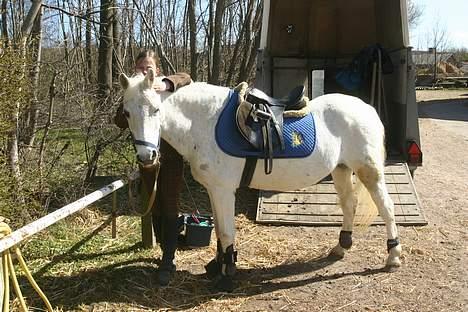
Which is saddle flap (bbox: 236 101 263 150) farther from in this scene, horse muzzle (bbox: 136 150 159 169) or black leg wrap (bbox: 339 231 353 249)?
black leg wrap (bbox: 339 231 353 249)

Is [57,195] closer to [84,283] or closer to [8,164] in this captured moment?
[8,164]

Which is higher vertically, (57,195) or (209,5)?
(209,5)

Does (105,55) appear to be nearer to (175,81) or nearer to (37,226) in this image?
(175,81)

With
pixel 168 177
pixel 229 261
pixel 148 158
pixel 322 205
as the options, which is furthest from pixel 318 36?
pixel 148 158

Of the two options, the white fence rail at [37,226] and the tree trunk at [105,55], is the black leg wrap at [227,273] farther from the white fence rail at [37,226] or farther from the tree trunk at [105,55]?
the tree trunk at [105,55]

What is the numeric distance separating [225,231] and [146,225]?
1.10 m

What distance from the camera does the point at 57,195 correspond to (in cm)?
546

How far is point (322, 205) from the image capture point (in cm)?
567

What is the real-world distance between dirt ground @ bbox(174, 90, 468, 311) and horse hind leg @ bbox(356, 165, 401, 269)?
0.43 ft

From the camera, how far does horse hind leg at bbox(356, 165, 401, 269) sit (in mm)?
4164

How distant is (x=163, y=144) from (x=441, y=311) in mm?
2409

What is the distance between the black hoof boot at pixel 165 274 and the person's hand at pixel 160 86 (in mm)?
1442

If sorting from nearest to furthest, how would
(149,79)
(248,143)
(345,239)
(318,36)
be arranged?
1. (149,79)
2. (248,143)
3. (345,239)
4. (318,36)

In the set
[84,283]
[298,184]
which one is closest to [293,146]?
[298,184]
